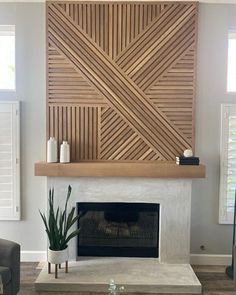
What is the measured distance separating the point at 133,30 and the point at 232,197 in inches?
89.9

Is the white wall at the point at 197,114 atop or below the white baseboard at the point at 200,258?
atop

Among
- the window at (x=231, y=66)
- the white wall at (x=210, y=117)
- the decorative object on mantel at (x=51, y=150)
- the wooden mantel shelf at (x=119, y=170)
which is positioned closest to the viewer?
the wooden mantel shelf at (x=119, y=170)

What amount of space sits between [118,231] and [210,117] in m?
1.74

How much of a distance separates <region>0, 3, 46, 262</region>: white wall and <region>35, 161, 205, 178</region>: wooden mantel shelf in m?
0.41

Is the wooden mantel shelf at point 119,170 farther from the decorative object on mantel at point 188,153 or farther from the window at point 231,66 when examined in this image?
the window at point 231,66

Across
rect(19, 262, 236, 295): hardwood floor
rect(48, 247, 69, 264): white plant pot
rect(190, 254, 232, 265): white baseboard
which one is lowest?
rect(19, 262, 236, 295): hardwood floor

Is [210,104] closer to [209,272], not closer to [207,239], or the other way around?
[207,239]

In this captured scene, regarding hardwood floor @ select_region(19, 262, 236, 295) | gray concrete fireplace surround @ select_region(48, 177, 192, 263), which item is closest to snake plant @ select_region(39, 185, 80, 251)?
gray concrete fireplace surround @ select_region(48, 177, 192, 263)

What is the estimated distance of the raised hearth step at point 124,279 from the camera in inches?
130

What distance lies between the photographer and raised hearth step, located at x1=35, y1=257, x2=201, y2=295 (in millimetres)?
3305

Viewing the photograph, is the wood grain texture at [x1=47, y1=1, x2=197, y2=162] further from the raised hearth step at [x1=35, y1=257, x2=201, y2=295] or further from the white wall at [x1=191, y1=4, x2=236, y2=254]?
the raised hearth step at [x1=35, y1=257, x2=201, y2=295]

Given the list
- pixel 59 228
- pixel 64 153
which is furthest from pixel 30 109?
pixel 59 228

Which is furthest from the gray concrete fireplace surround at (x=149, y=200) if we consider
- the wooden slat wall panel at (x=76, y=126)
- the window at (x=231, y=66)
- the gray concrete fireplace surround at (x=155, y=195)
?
the window at (x=231, y=66)

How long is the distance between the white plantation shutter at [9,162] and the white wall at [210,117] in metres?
2.13
